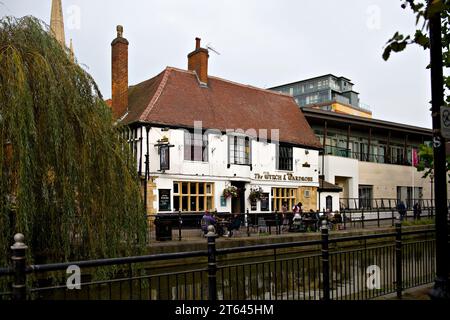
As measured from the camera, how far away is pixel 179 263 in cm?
1594

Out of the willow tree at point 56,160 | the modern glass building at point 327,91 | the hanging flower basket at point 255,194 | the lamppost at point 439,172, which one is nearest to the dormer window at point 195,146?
the hanging flower basket at point 255,194

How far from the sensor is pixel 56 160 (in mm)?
8047

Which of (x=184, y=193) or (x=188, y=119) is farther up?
(x=188, y=119)

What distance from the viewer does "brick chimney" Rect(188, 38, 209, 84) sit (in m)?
26.6

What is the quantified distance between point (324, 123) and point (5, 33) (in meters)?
28.6

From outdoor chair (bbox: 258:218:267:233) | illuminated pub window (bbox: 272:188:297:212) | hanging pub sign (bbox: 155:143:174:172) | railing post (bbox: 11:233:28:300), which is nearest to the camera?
railing post (bbox: 11:233:28:300)

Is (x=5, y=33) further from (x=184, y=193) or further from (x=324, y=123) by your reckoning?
(x=324, y=123)

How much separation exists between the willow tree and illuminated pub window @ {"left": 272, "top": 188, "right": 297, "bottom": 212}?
1840cm

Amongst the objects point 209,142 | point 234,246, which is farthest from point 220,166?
point 234,246

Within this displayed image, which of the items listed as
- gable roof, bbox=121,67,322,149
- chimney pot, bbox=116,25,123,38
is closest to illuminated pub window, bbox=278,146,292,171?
gable roof, bbox=121,67,322,149

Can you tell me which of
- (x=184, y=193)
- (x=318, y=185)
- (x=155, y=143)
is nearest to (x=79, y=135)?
(x=155, y=143)

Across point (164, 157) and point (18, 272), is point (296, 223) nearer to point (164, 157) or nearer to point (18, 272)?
point (164, 157)

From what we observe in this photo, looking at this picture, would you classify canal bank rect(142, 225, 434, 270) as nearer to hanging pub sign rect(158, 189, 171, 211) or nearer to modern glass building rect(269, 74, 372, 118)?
hanging pub sign rect(158, 189, 171, 211)

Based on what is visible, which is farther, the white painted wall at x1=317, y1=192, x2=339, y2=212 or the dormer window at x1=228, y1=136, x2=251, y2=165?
the white painted wall at x1=317, y1=192, x2=339, y2=212
